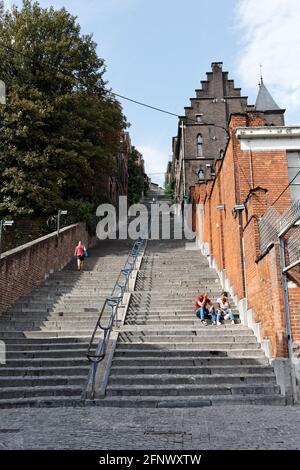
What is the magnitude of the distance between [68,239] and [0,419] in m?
12.7

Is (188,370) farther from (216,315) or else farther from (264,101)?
(264,101)

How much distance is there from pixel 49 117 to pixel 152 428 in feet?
55.5

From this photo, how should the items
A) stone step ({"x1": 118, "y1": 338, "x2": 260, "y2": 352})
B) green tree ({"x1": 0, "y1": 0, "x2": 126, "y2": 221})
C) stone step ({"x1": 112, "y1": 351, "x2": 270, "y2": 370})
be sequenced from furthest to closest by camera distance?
green tree ({"x1": 0, "y1": 0, "x2": 126, "y2": 221})
stone step ({"x1": 118, "y1": 338, "x2": 260, "y2": 352})
stone step ({"x1": 112, "y1": 351, "x2": 270, "y2": 370})

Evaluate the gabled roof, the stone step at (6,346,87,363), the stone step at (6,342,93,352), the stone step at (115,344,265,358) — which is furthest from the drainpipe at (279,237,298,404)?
the gabled roof

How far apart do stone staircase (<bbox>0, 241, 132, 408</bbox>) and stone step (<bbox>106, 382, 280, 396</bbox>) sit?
2.66 ft

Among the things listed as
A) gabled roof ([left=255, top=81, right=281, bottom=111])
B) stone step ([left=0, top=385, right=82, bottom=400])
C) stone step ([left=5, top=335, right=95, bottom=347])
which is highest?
gabled roof ([left=255, top=81, right=281, bottom=111])

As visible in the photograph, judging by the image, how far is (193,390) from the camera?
7.73 metres

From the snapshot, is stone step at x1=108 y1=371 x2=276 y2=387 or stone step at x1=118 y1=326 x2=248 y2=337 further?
stone step at x1=118 y1=326 x2=248 y2=337

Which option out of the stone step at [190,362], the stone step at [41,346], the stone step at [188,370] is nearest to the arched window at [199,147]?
the stone step at [41,346]

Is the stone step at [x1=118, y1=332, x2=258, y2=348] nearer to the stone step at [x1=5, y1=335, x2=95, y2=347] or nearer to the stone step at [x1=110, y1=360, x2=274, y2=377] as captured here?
the stone step at [x1=5, y1=335, x2=95, y2=347]

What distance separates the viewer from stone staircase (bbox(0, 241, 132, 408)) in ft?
25.3

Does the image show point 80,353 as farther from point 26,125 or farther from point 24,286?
point 26,125

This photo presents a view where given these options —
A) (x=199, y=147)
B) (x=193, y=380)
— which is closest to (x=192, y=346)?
(x=193, y=380)

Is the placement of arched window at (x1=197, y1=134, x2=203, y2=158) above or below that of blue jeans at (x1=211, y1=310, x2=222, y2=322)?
above
